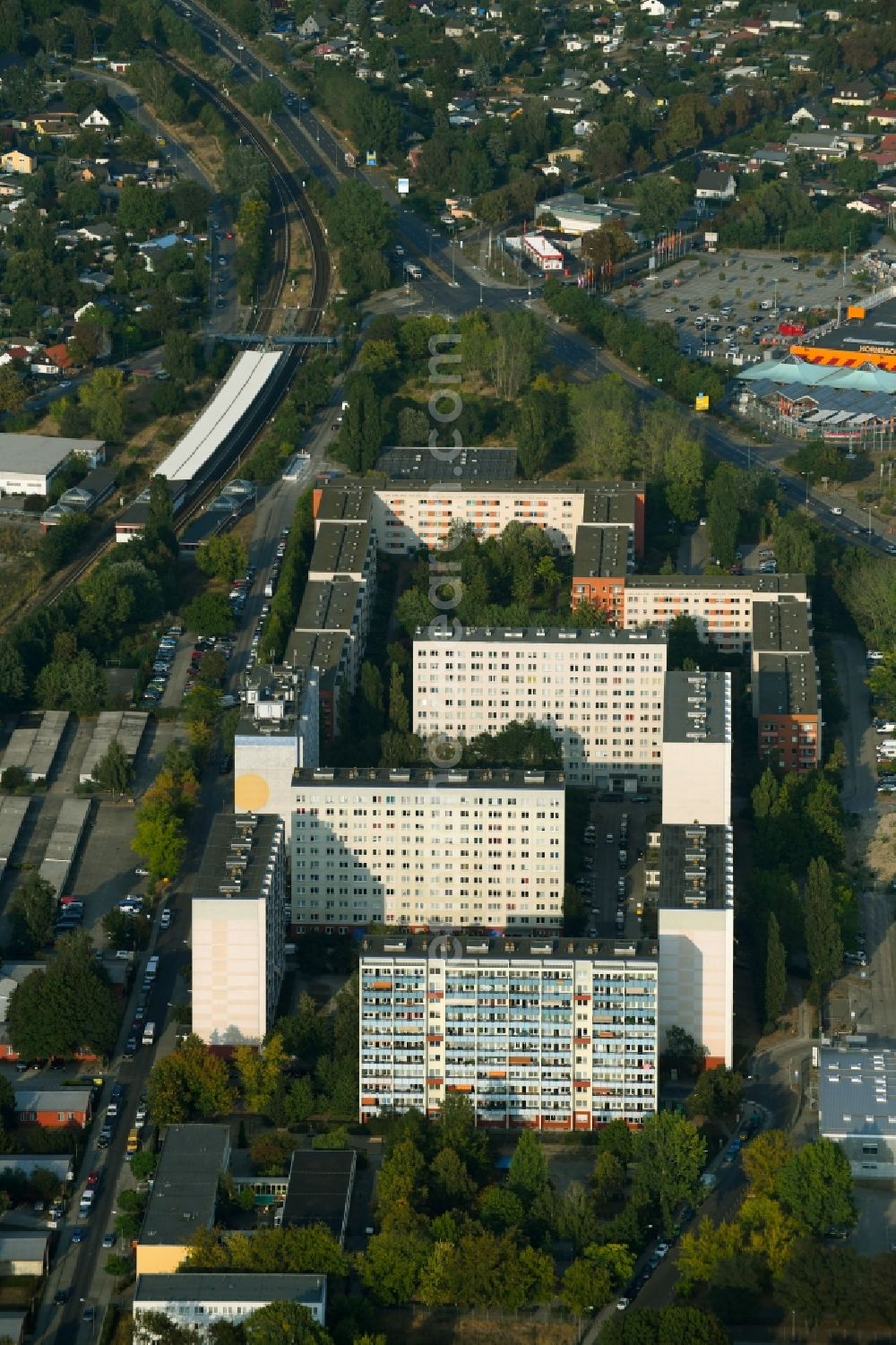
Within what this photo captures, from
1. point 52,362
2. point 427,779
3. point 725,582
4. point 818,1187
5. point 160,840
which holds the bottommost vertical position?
point 52,362

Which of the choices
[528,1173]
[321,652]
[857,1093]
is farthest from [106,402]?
[528,1173]

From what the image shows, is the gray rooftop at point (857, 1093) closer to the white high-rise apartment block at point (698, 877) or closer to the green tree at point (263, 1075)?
the white high-rise apartment block at point (698, 877)

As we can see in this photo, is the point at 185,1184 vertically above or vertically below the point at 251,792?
below

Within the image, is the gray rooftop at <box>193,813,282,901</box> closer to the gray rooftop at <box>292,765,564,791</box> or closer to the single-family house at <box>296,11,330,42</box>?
the gray rooftop at <box>292,765,564,791</box>

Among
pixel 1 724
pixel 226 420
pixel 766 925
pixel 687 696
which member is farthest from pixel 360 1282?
pixel 226 420

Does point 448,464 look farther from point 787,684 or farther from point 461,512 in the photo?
point 787,684
